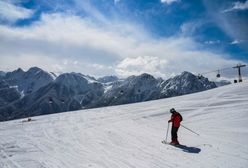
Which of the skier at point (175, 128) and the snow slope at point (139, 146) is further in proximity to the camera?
the skier at point (175, 128)

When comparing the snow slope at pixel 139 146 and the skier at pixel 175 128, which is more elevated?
the skier at pixel 175 128

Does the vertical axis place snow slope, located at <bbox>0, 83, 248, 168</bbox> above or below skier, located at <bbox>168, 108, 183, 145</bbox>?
below

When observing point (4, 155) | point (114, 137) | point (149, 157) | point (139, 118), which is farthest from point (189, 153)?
point (139, 118)

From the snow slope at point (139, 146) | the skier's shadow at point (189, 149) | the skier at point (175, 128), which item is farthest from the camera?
the skier at point (175, 128)

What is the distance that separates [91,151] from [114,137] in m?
4.06

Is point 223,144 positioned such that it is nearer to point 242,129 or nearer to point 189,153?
point 189,153

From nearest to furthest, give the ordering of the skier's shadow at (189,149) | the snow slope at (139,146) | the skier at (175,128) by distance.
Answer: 1. the snow slope at (139,146)
2. the skier's shadow at (189,149)
3. the skier at (175,128)

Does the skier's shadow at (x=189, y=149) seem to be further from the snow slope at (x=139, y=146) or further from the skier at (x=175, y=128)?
the skier at (x=175, y=128)

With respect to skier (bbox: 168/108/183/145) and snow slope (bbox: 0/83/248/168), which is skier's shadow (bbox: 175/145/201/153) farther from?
skier (bbox: 168/108/183/145)

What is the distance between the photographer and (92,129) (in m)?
23.1

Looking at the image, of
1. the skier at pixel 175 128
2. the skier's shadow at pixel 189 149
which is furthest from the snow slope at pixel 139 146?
the skier at pixel 175 128

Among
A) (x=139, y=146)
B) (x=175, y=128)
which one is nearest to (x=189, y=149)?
(x=175, y=128)

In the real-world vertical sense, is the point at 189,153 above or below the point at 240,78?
below

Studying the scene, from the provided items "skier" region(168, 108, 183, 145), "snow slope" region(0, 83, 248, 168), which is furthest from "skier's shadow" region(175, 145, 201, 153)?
"skier" region(168, 108, 183, 145)
